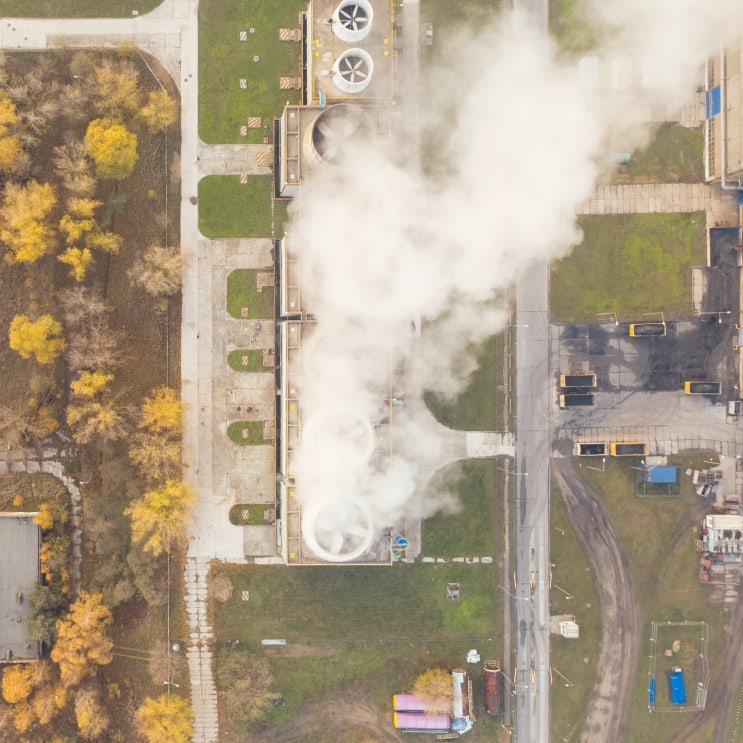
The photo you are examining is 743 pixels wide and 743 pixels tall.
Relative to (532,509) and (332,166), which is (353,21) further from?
(532,509)

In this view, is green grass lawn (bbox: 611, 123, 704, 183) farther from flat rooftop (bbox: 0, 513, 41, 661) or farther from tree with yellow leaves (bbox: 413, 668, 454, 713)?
flat rooftop (bbox: 0, 513, 41, 661)

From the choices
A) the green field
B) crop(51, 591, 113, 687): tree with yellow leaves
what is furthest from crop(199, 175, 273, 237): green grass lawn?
crop(51, 591, 113, 687): tree with yellow leaves

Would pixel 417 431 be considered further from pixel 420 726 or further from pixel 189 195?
pixel 189 195

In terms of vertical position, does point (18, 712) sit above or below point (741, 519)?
below

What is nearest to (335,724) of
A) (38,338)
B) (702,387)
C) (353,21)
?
(38,338)

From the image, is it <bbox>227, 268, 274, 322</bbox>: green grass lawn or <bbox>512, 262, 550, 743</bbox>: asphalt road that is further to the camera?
<bbox>512, 262, 550, 743</bbox>: asphalt road

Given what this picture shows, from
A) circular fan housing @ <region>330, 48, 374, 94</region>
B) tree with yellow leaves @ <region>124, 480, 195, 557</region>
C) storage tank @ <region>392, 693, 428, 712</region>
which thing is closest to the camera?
circular fan housing @ <region>330, 48, 374, 94</region>

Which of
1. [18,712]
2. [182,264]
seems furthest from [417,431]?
[18,712]
